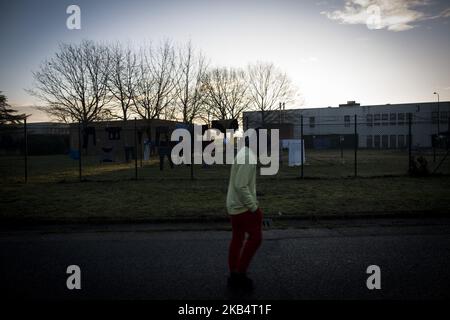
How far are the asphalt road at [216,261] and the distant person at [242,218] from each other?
9.6 inches

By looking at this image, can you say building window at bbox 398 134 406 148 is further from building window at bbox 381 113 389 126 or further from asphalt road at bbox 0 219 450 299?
asphalt road at bbox 0 219 450 299

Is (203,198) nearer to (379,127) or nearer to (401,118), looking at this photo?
(379,127)

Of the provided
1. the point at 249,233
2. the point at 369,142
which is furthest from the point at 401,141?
the point at 249,233

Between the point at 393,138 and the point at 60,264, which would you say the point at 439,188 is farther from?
the point at 393,138

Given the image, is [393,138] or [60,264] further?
[393,138]

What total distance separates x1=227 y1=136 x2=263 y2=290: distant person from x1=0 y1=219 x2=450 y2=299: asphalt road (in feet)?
0.80

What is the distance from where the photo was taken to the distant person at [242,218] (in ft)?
11.6

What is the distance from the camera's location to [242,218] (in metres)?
3.55

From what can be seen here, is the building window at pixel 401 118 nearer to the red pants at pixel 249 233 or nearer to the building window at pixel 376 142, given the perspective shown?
the building window at pixel 376 142

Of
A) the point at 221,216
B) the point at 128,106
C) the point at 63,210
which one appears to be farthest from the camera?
the point at 128,106

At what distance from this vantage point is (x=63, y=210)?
25.8ft

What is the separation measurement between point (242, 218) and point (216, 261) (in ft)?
4.38
